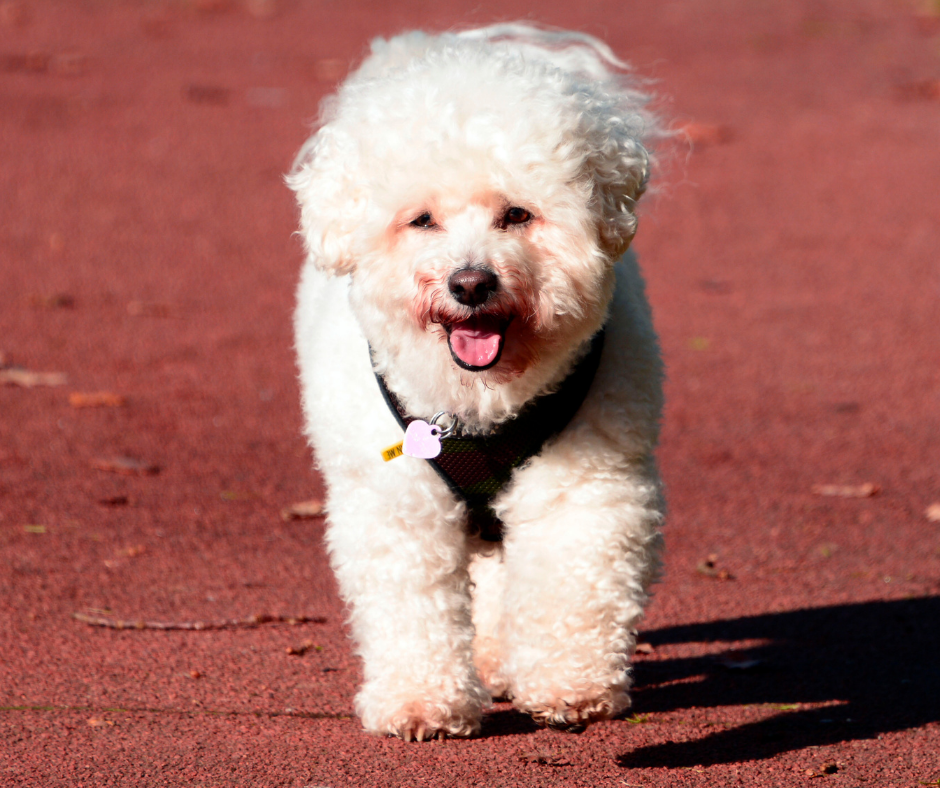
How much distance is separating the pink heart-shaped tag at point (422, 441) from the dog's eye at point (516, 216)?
0.59 meters

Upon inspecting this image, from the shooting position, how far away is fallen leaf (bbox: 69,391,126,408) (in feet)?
23.3

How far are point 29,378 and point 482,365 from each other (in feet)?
15.8

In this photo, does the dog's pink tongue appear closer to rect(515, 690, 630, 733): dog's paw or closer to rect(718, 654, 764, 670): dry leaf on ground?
rect(515, 690, 630, 733): dog's paw

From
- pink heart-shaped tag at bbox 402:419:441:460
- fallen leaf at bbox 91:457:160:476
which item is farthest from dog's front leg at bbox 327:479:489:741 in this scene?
fallen leaf at bbox 91:457:160:476

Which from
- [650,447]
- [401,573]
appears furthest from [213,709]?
[650,447]

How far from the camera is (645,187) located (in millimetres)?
3479

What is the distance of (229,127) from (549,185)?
9522mm

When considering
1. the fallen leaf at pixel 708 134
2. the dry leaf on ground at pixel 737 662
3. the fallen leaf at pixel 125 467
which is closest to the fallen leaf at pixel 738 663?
the dry leaf on ground at pixel 737 662

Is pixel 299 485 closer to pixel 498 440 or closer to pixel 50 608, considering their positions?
pixel 50 608

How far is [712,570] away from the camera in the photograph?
530 centimetres

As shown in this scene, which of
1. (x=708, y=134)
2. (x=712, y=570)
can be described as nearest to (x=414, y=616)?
(x=712, y=570)

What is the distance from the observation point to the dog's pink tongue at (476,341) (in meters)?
3.24

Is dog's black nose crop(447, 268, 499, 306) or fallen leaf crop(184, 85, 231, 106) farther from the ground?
dog's black nose crop(447, 268, 499, 306)

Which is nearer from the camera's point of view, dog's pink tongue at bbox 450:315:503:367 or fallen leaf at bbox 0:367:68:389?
dog's pink tongue at bbox 450:315:503:367
